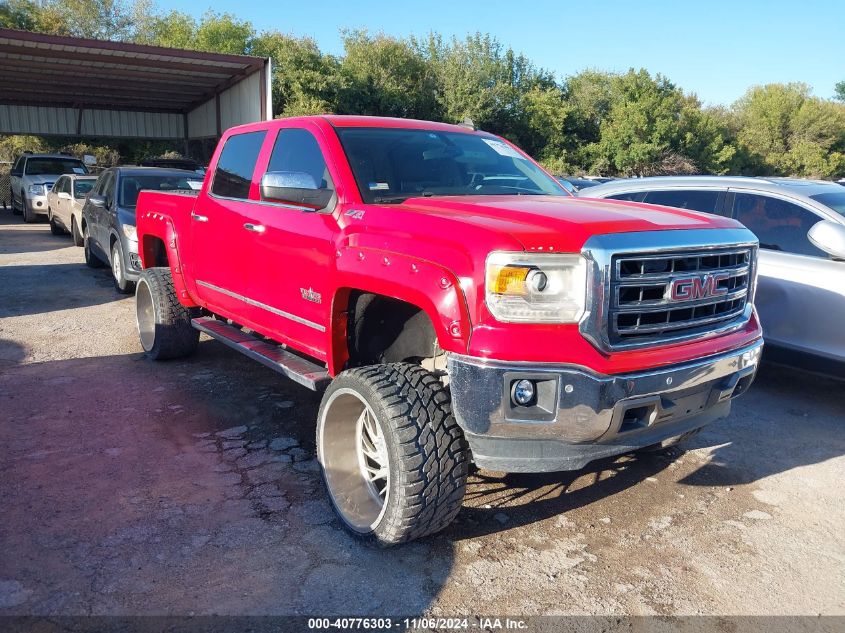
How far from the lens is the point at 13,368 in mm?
6254

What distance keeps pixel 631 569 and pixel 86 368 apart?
199 inches

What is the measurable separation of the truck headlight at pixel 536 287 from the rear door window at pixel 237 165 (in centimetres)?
253

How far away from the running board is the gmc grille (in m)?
1.72

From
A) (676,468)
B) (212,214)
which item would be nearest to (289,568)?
(676,468)

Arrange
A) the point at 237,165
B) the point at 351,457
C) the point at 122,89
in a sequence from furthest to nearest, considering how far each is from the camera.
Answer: the point at 122,89 < the point at 237,165 < the point at 351,457

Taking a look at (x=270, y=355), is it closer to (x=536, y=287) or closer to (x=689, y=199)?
(x=536, y=287)

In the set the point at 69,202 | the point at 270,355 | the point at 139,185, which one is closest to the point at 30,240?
the point at 69,202

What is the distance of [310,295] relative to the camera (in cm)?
396

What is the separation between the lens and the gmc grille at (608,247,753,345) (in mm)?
2984

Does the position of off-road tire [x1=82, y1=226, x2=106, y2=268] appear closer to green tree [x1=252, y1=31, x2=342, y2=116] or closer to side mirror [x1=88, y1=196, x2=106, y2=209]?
side mirror [x1=88, y1=196, x2=106, y2=209]

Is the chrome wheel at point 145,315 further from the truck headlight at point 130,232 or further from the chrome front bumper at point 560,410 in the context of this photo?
the chrome front bumper at point 560,410

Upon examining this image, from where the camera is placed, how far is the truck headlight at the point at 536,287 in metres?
2.88

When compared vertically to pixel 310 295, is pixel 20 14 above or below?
above

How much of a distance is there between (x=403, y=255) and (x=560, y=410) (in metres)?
1.00
